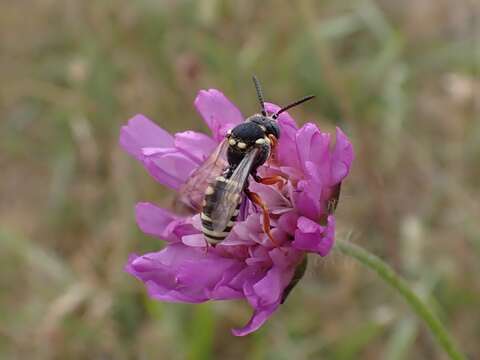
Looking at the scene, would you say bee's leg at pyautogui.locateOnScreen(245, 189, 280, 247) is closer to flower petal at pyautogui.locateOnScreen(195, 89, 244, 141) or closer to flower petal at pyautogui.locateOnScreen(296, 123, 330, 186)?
flower petal at pyautogui.locateOnScreen(296, 123, 330, 186)

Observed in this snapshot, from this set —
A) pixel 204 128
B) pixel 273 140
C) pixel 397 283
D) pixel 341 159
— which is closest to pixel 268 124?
pixel 273 140

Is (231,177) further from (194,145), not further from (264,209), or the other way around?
(194,145)

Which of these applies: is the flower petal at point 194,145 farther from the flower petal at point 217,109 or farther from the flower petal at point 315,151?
the flower petal at point 315,151

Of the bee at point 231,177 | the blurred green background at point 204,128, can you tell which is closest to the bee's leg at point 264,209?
the bee at point 231,177

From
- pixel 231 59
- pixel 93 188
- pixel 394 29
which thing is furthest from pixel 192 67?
pixel 394 29

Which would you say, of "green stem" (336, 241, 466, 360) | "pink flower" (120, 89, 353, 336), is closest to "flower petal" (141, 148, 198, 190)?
"pink flower" (120, 89, 353, 336)

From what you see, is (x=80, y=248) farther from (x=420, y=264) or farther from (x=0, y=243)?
(x=420, y=264)
